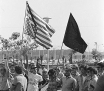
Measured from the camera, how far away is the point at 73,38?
9.49 metres

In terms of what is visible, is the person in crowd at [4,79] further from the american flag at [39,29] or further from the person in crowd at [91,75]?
the american flag at [39,29]

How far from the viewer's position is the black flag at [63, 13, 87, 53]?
9.07m

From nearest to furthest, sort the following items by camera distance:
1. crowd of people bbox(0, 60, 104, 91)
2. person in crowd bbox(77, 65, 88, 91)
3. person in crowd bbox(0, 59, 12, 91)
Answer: crowd of people bbox(0, 60, 104, 91) < person in crowd bbox(77, 65, 88, 91) < person in crowd bbox(0, 59, 12, 91)

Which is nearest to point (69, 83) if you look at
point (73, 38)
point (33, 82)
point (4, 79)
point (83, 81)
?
point (83, 81)

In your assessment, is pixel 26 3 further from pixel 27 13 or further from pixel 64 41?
pixel 64 41

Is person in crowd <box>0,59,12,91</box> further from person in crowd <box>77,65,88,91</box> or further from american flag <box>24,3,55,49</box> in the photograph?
american flag <box>24,3,55,49</box>

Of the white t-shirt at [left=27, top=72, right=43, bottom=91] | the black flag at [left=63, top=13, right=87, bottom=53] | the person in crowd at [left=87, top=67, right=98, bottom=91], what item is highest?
the black flag at [left=63, top=13, right=87, bottom=53]

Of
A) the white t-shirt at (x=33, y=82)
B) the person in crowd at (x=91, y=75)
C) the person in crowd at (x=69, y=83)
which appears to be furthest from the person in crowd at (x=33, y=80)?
the person in crowd at (x=91, y=75)

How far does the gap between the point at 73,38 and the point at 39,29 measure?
8.15 feet

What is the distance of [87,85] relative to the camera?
21.3 ft

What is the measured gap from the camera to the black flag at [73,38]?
9.07m

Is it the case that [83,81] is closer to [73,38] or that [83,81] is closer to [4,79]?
[4,79]

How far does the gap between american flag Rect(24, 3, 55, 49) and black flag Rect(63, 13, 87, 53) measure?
1.70 m

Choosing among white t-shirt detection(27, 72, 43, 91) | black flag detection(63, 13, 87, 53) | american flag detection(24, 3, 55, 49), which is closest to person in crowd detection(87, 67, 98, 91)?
white t-shirt detection(27, 72, 43, 91)
